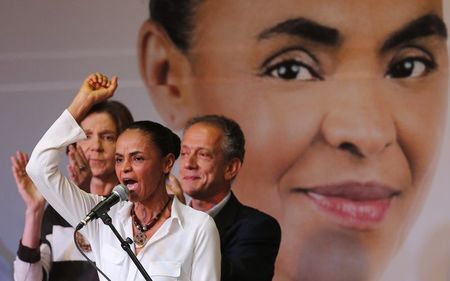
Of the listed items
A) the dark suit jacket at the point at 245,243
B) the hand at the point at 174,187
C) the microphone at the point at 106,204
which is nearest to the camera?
the microphone at the point at 106,204

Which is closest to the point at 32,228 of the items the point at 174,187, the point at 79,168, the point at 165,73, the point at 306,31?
the point at 79,168

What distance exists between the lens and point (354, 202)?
3.51m

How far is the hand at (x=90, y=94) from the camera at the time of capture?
8.54ft

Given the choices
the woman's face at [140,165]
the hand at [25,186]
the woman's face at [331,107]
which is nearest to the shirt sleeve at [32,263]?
→ the hand at [25,186]

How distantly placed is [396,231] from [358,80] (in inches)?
24.8

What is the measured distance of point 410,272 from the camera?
11.3ft

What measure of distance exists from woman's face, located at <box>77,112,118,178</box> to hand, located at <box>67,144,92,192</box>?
5 centimetres

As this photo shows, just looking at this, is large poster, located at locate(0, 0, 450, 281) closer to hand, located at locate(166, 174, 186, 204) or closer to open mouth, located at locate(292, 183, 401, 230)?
open mouth, located at locate(292, 183, 401, 230)

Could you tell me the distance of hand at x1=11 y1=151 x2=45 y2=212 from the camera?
11.5ft

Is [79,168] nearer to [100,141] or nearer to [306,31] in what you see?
[100,141]

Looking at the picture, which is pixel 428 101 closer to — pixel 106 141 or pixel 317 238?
pixel 317 238

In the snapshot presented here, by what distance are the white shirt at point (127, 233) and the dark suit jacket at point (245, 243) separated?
9.9 inches

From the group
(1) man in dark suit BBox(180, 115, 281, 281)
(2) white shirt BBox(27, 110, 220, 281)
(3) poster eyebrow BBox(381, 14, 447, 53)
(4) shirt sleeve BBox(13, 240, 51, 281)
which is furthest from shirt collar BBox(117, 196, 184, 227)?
(3) poster eyebrow BBox(381, 14, 447, 53)

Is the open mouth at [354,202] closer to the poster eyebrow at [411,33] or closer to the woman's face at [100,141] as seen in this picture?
the poster eyebrow at [411,33]
